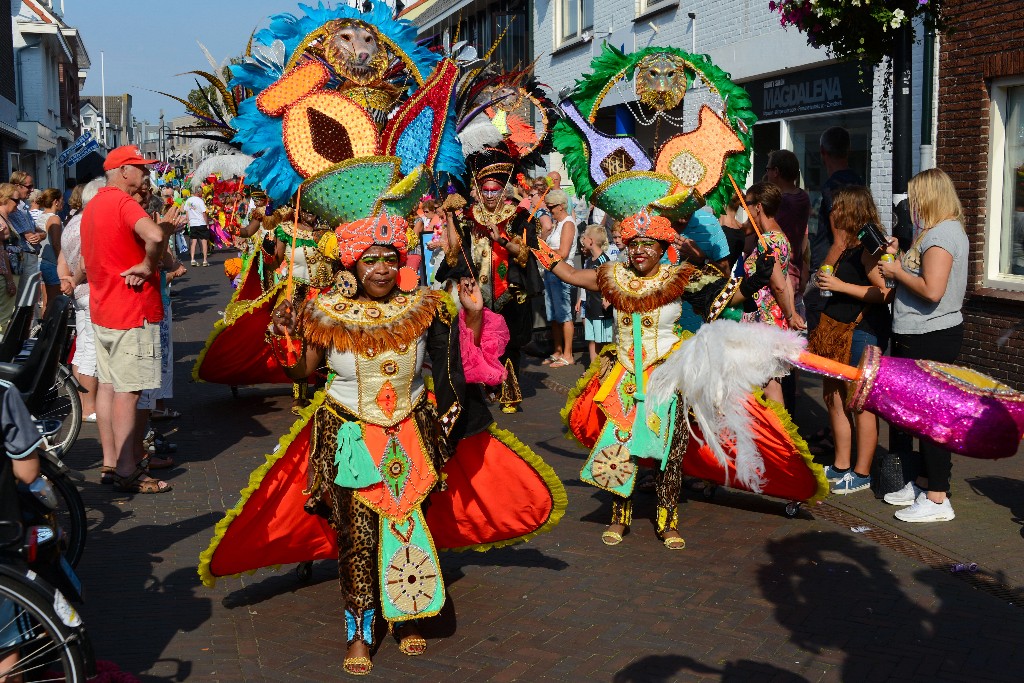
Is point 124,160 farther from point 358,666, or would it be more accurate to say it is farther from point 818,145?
point 818,145

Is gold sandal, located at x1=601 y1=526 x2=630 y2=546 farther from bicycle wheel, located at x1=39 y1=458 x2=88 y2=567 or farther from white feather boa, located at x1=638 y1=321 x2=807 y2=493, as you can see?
bicycle wheel, located at x1=39 y1=458 x2=88 y2=567

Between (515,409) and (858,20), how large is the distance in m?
4.33

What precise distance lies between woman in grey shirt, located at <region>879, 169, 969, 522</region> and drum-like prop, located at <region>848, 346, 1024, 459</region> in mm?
2755

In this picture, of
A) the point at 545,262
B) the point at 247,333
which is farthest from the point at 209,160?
the point at 545,262

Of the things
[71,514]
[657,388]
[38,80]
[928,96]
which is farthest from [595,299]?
[38,80]

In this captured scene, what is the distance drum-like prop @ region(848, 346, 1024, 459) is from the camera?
357 cm

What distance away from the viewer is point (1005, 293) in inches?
376

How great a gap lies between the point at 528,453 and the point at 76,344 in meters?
5.05

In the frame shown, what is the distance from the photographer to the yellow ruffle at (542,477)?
5.36 m

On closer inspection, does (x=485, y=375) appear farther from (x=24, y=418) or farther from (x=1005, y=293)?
(x=1005, y=293)

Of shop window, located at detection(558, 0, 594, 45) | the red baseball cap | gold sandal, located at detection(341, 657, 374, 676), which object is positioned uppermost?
shop window, located at detection(558, 0, 594, 45)

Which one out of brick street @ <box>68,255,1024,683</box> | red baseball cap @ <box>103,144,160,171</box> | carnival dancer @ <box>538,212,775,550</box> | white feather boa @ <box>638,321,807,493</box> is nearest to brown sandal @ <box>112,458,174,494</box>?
brick street @ <box>68,255,1024,683</box>

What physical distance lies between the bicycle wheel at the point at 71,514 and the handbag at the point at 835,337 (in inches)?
175

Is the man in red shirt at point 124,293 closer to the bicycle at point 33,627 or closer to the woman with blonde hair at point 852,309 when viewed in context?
the bicycle at point 33,627
